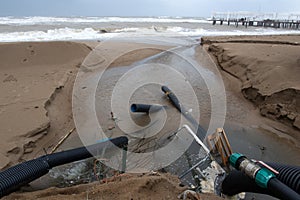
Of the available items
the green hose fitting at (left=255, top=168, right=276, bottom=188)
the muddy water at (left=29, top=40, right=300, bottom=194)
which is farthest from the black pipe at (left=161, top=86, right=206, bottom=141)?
the green hose fitting at (left=255, top=168, right=276, bottom=188)

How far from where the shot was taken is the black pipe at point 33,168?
2.46m

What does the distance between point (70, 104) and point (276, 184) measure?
5.13 m

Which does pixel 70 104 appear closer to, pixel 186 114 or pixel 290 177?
pixel 186 114

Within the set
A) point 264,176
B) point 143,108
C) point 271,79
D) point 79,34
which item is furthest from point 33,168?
point 79,34

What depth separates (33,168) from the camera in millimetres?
2662

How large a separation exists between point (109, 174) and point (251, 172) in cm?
213

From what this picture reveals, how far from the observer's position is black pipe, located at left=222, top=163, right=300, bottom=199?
1538mm

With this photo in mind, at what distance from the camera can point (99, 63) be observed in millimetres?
9539

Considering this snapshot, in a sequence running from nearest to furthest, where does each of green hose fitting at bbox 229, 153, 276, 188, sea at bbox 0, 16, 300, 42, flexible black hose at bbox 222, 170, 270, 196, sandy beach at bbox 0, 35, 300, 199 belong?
1. green hose fitting at bbox 229, 153, 276, 188
2. flexible black hose at bbox 222, 170, 270, 196
3. sandy beach at bbox 0, 35, 300, 199
4. sea at bbox 0, 16, 300, 42

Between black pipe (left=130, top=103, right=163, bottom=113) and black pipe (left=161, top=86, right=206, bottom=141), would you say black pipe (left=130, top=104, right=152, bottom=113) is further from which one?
black pipe (left=161, top=86, right=206, bottom=141)

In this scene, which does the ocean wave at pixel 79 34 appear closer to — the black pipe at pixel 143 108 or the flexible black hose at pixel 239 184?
the black pipe at pixel 143 108

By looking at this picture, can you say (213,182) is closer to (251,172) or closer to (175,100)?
(251,172)

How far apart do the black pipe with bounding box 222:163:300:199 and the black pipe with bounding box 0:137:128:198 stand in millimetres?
1676

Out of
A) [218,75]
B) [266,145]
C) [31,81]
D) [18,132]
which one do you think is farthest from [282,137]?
[31,81]
